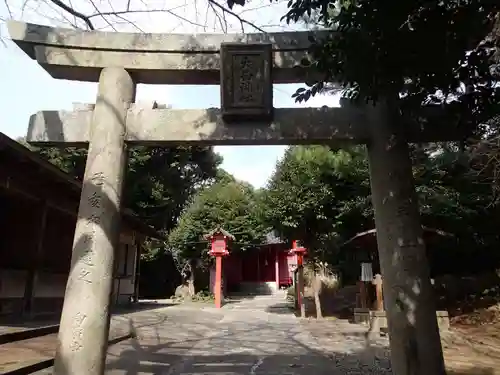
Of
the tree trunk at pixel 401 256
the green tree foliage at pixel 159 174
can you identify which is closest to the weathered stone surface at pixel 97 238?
the tree trunk at pixel 401 256

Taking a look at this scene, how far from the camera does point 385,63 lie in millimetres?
3070

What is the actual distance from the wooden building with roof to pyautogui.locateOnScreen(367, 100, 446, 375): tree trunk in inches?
238

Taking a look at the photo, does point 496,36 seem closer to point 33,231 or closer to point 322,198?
point 33,231

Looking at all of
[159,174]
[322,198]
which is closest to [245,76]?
[322,198]

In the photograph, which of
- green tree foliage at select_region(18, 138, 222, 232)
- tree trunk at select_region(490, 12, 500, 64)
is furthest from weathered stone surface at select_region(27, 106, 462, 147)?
green tree foliage at select_region(18, 138, 222, 232)

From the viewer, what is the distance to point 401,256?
372 centimetres

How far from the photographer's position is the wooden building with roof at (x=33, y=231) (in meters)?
8.40

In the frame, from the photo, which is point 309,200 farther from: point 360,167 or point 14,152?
point 14,152

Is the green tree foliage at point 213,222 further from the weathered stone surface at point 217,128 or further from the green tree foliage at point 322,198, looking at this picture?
the weathered stone surface at point 217,128

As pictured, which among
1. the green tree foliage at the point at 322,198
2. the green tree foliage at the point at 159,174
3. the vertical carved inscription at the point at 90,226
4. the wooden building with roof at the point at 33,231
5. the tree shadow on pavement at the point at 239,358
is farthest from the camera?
the green tree foliage at the point at 159,174

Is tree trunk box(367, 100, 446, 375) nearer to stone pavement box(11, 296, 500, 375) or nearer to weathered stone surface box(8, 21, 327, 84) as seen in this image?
weathered stone surface box(8, 21, 327, 84)

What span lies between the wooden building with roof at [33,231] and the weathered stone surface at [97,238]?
12.2ft

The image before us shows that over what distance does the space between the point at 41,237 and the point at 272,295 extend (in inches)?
735

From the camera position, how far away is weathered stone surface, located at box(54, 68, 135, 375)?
3.59 m
